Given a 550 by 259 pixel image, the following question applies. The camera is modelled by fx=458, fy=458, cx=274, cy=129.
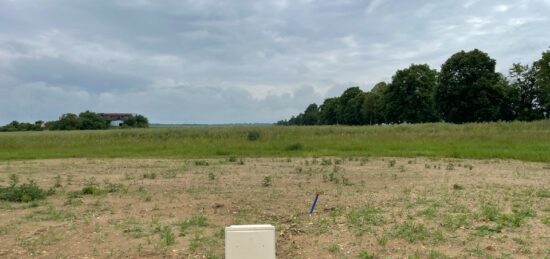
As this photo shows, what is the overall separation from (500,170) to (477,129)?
67.0ft

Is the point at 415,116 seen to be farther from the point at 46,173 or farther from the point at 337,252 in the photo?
the point at 337,252

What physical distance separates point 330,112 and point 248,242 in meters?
99.6

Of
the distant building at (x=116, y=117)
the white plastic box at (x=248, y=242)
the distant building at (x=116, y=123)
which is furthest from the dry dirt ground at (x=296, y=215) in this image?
the distant building at (x=116, y=117)

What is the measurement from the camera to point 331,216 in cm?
741

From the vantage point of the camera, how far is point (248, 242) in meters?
4.00

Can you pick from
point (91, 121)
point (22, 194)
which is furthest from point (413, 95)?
point (91, 121)

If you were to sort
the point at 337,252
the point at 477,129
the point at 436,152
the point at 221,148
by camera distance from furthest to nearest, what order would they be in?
the point at 477,129, the point at 221,148, the point at 436,152, the point at 337,252

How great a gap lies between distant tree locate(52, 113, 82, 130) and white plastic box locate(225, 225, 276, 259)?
8666 cm

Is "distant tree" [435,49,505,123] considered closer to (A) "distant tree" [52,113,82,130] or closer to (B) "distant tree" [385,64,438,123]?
(B) "distant tree" [385,64,438,123]

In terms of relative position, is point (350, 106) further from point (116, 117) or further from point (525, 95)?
point (116, 117)

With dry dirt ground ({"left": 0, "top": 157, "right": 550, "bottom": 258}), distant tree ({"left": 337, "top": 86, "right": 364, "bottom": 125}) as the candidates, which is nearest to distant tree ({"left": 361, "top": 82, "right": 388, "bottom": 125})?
distant tree ({"left": 337, "top": 86, "right": 364, "bottom": 125})

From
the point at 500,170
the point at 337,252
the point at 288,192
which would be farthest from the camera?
the point at 500,170

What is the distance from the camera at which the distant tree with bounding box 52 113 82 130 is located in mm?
Result: 83562

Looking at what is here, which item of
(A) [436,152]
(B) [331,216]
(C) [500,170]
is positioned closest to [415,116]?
(A) [436,152]
